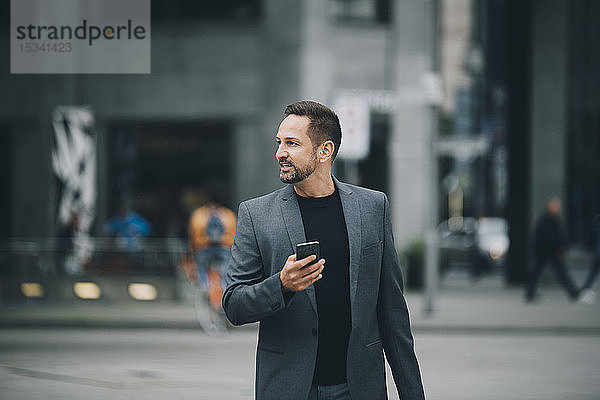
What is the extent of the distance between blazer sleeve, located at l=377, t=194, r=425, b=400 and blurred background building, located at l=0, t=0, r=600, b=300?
18.6 metres

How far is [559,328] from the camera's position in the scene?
49.2 feet

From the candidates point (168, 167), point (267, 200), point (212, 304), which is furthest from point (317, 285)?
point (168, 167)

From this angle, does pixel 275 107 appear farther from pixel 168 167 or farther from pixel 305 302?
pixel 305 302

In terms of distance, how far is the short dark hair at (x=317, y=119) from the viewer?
3895 mm

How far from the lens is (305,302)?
3.80m

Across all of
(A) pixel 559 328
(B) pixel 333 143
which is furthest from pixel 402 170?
(B) pixel 333 143

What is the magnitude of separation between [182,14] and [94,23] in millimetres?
10735

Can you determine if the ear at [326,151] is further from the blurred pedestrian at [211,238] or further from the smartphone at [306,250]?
the blurred pedestrian at [211,238]

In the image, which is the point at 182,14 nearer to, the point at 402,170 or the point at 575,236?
the point at 402,170

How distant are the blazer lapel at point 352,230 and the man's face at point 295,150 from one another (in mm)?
214

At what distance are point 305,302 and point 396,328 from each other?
44 cm

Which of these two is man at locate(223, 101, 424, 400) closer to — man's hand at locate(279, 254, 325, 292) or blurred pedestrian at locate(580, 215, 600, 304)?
man's hand at locate(279, 254, 325, 292)

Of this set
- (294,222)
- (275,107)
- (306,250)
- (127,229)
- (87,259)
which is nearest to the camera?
(306,250)

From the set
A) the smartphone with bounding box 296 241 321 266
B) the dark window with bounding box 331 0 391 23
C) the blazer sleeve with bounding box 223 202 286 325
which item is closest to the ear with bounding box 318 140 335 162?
the blazer sleeve with bounding box 223 202 286 325
